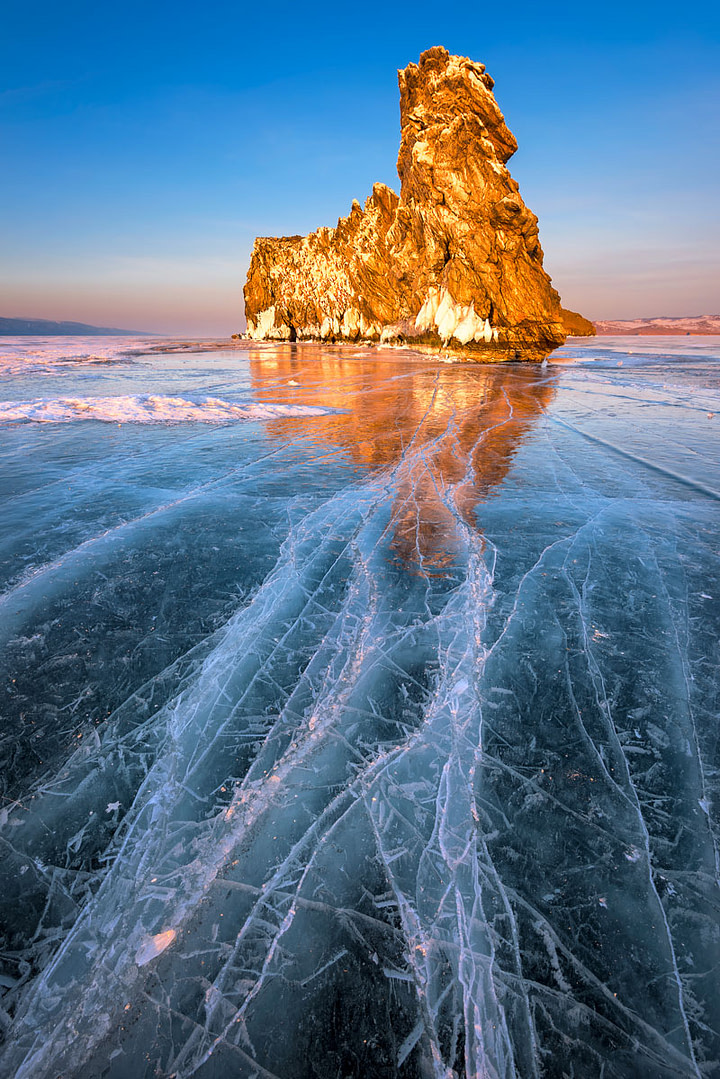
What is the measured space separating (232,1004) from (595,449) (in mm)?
10107

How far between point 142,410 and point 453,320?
131ft

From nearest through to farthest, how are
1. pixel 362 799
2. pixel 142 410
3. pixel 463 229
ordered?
pixel 362 799 → pixel 142 410 → pixel 463 229

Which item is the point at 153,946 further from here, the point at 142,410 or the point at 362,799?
the point at 142,410

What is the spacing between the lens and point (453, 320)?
149 feet

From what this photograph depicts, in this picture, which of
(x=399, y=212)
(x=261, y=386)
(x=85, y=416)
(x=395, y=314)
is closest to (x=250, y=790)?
(x=85, y=416)

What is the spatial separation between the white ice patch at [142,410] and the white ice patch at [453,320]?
3574cm

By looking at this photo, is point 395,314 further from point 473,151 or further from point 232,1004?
point 232,1004

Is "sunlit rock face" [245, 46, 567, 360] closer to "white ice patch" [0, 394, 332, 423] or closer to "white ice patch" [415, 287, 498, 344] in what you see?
"white ice patch" [415, 287, 498, 344]

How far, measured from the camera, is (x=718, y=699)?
298cm

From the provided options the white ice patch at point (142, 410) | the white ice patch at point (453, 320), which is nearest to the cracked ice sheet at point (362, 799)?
the white ice patch at point (142, 410)

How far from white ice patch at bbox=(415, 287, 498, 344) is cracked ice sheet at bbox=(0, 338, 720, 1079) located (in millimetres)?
43850

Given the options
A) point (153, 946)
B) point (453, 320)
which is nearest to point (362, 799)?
point (153, 946)

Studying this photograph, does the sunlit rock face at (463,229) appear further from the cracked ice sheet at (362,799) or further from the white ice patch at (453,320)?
the cracked ice sheet at (362,799)

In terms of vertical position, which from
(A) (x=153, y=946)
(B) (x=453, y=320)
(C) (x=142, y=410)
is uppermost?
(B) (x=453, y=320)
